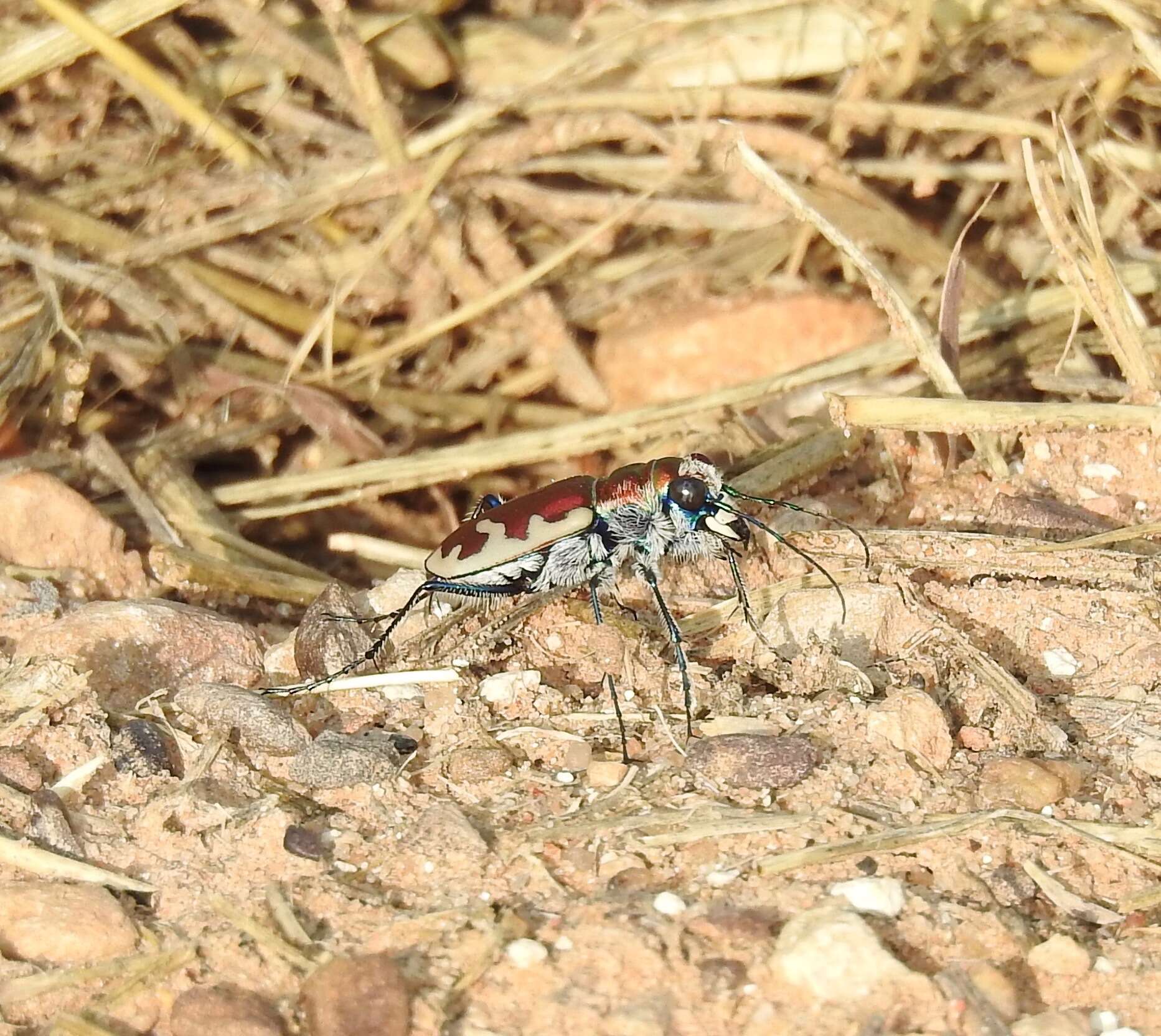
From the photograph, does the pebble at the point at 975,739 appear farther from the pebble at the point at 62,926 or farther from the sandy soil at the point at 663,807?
the pebble at the point at 62,926

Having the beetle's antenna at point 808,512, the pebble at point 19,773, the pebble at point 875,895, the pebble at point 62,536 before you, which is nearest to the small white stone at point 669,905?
the pebble at point 875,895

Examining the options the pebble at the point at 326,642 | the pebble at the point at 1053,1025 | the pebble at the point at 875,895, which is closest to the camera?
the pebble at the point at 1053,1025

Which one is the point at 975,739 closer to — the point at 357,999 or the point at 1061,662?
the point at 1061,662

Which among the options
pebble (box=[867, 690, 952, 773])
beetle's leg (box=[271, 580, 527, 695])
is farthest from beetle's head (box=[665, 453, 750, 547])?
pebble (box=[867, 690, 952, 773])

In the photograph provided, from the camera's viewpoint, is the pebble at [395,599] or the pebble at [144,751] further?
the pebble at [395,599]

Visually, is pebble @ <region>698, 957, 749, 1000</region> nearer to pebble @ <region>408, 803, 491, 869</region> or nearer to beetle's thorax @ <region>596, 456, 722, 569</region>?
pebble @ <region>408, 803, 491, 869</region>

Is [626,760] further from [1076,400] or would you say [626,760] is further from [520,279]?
[520,279]

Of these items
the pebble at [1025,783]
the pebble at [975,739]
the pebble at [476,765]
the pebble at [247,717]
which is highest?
the pebble at [247,717]
